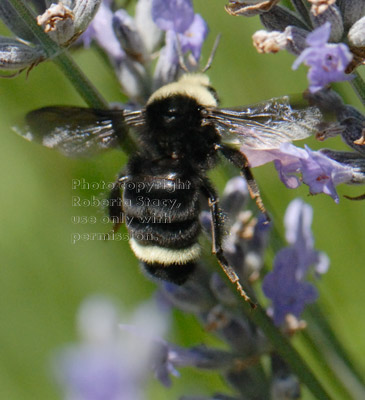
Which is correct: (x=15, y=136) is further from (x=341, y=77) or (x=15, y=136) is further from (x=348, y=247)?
(x=341, y=77)

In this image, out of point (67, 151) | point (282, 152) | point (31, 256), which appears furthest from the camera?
point (31, 256)

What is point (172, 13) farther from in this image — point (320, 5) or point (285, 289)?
point (285, 289)

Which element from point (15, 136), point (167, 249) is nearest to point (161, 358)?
point (167, 249)

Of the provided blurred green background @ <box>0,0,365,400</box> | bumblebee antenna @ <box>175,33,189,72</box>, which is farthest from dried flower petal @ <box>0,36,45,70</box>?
blurred green background @ <box>0,0,365,400</box>

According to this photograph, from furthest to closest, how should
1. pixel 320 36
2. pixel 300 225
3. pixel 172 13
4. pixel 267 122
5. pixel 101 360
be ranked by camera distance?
pixel 101 360 < pixel 300 225 < pixel 172 13 < pixel 267 122 < pixel 320 36

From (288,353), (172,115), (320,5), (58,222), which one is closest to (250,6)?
(320,5)

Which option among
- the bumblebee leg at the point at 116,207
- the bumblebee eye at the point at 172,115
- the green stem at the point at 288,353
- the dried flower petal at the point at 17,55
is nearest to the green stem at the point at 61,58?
the dried flower petal at the point at 17,55
